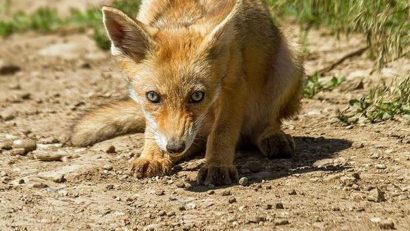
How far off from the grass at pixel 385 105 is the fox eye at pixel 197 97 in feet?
6.09

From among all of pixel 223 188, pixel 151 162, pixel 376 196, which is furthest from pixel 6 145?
pixel 376 196

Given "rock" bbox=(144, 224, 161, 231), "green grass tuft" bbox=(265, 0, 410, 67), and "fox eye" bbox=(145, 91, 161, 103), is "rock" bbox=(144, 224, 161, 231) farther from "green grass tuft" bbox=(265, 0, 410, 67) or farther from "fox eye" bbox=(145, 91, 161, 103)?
"green grass tuft" bbox=(265, 0, 410, 67)

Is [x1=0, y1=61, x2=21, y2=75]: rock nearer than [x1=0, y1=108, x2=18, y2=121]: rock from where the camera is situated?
No

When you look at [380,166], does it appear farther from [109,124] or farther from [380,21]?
[109,124]

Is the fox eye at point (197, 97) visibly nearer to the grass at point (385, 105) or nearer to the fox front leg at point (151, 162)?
the fox front leg at point (151, 162)

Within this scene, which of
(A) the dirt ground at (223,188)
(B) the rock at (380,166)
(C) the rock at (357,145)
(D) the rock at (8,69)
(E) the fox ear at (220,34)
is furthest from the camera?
(D) the rock at (8,69)

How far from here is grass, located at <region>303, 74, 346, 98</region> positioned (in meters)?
8.25

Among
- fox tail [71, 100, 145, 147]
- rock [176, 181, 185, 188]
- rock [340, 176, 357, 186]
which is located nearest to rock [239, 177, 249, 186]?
rock [176, 181, 185, 188]

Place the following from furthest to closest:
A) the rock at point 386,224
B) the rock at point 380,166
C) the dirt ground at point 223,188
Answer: the rock at point 380,166 < the dirt ground at point 223,188 < the rock at point 386,224

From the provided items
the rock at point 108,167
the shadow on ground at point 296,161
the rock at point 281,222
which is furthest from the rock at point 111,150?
the rock at point 281,222

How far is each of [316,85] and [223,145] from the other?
237 cm

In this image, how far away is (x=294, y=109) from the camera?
722 centimetres

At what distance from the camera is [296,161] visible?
6.49 m

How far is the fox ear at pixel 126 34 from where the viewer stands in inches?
230
